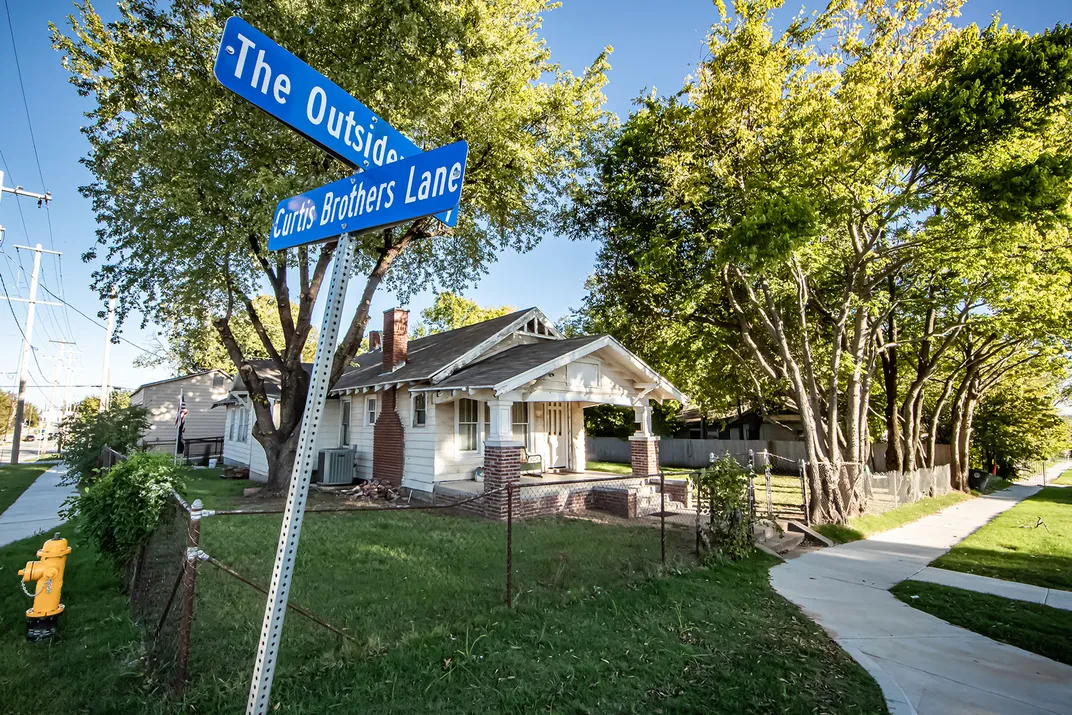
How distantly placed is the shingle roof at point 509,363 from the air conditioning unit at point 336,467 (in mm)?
5732

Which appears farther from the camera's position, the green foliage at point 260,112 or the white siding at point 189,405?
the white siding at point 189,405

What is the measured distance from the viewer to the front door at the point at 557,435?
16.7 m

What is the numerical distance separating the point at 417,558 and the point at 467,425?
6979 millimetres

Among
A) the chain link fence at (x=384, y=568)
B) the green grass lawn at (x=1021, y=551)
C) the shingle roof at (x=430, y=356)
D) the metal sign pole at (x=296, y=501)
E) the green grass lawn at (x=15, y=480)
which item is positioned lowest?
the green grass lawn at (x=1021, y=551)

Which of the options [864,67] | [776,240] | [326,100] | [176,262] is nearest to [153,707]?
[326,100]

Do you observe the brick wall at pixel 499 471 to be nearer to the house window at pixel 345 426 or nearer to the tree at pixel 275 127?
the tree at pixel 275 127

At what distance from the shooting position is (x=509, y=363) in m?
13.8

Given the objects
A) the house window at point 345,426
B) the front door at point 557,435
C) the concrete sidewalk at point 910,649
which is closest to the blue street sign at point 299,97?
the concrete sidewalk at point 910,649

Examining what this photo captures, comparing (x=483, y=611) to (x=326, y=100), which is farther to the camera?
(x=483, y=611)

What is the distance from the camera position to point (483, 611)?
5.76m

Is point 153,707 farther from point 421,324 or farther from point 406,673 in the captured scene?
point 421,324

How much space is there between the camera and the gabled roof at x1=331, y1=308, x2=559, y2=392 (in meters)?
14.4

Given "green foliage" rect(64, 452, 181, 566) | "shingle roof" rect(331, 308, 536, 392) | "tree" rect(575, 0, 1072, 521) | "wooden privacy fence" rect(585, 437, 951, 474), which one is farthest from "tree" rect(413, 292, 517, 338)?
"green foliage" rect(64, 452, 181, 566)

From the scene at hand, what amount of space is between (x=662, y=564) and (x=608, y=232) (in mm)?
9515
